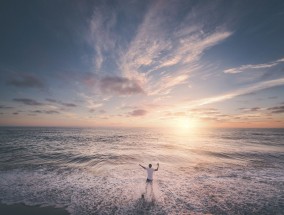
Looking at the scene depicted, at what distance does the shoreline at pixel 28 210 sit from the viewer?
8.64 metres

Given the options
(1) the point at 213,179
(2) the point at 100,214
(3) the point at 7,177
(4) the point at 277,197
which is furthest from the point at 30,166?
(4) the point at 277,197

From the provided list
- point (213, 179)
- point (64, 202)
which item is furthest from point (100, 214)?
point (213, 179)

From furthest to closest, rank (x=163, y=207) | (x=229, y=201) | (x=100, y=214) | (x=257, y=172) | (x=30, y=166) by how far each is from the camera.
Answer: (x=30, y=166)
(x=257, y=172)
(x=229, y=201)
(x=163, y=207)
(x=100, y=214)

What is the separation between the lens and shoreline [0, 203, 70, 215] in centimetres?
864

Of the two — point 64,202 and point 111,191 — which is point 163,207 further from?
point 64,202

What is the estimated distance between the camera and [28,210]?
8867mm

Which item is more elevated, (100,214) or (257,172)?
(257,172)

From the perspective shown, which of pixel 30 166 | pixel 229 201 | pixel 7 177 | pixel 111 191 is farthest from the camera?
pixel 30 166

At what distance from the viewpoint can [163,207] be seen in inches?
376

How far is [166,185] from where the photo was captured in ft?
43.4

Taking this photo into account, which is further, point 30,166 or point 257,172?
point 30,166

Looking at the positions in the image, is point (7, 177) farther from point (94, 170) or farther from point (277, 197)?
point (277, 197)

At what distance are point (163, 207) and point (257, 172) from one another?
13.8 meters

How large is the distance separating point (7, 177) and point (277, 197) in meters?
22.1
